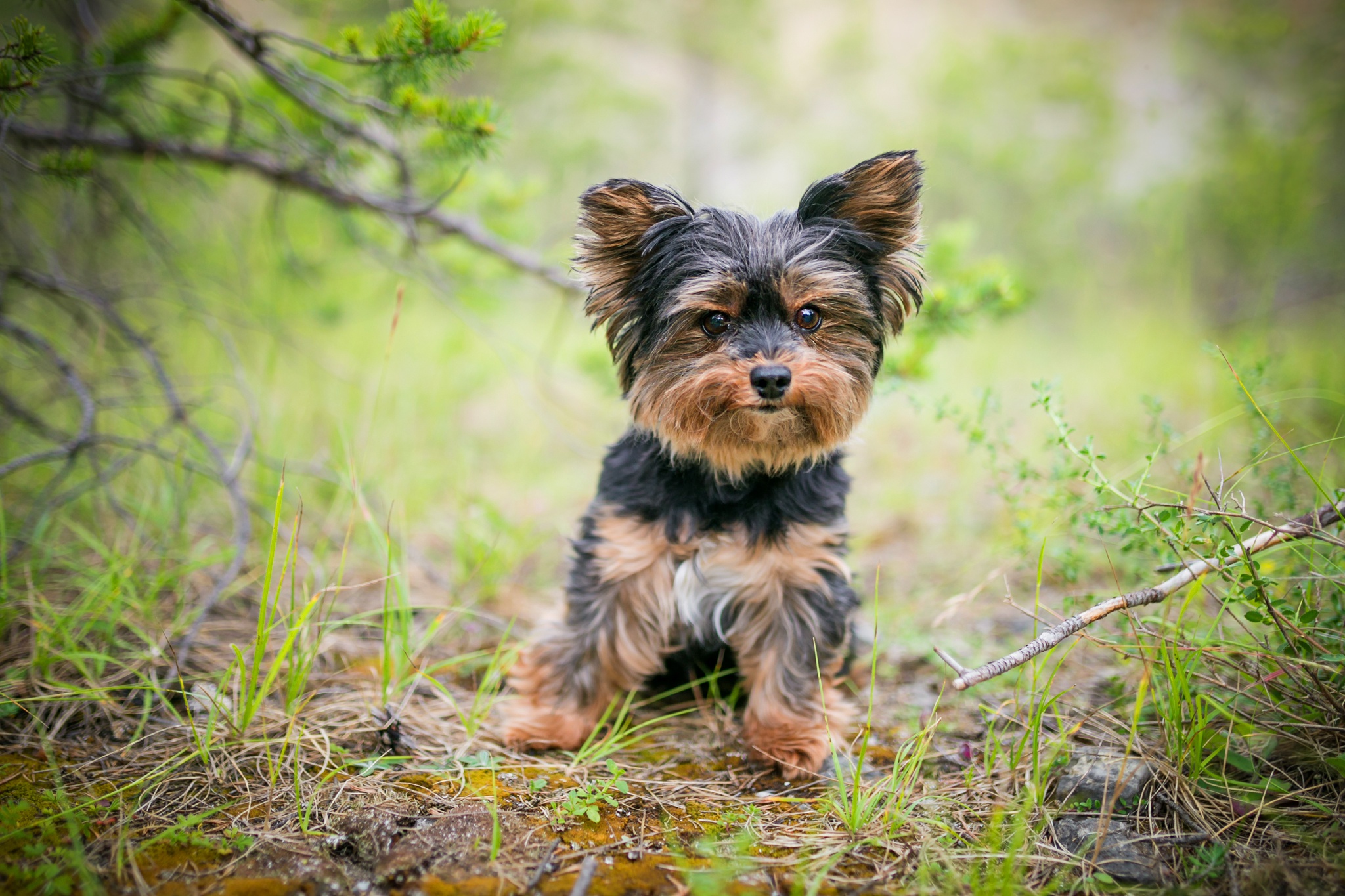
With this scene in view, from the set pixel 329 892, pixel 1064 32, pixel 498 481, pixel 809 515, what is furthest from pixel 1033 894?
pixel 1064 32

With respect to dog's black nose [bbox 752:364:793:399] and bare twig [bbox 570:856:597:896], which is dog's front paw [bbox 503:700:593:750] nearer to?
bare twig [bbox 570:856:597:896]

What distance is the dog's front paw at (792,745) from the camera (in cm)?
271

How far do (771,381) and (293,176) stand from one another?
3.16m

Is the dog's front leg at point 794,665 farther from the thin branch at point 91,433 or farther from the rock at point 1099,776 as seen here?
the thin branch at point 91,433

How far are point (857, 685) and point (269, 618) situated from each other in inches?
108

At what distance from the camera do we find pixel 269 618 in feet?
9.51

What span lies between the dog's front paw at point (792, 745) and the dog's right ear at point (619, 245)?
1.58 m

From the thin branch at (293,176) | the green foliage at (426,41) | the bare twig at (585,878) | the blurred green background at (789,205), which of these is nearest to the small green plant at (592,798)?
the bare twig at (585,878)

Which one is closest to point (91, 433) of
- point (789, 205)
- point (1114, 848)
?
point (789, 205)

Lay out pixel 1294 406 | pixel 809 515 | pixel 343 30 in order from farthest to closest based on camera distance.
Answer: pixel 1294 406 → pixel 809 515 → pixel 343 30

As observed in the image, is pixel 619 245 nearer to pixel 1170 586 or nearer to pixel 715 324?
pixel 715 324

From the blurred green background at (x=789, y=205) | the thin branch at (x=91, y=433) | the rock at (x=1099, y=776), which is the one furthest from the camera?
the blurred green background at (x=789, y=205)

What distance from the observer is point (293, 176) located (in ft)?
12.9

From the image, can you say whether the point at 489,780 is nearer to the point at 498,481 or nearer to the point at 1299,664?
the point at 1299,664
